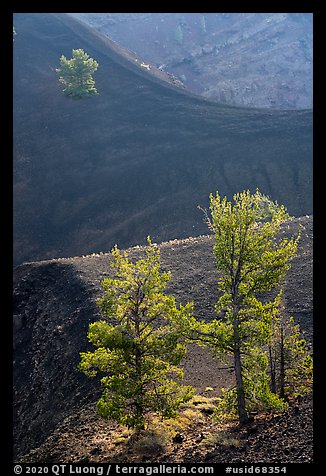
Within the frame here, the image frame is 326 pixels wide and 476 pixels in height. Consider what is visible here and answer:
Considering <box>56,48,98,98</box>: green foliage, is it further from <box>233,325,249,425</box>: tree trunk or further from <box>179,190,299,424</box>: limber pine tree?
<box>233,325,249,425</box>: tree trunk

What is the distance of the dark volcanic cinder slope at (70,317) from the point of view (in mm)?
22375

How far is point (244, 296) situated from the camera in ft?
56.9

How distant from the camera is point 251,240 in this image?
17.3 meters

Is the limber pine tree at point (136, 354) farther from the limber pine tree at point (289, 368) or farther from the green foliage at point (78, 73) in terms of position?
the green foliage at point (78, 73)

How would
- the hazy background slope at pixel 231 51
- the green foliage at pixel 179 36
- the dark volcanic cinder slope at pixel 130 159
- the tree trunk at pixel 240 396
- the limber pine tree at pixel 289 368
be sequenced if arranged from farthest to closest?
the green foliage at pixel 179 36, the hazy background slope at pixel 231 51, the dark volcanic cinder slope at pixel 130 159, the limber pine tree at pixel 289 368, the tree trunk at pixel 240 396

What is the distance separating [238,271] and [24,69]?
290 feet

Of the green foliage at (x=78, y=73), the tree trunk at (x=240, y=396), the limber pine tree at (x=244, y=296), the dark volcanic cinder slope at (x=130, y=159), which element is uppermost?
the green foliage at (x=78, y=73)

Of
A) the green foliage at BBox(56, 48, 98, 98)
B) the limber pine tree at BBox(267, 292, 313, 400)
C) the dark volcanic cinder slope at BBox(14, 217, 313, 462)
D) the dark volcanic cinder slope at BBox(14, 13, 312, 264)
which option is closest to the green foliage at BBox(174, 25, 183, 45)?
the dark volcanic cinder slope at BBox(14, 13, 312, 264)

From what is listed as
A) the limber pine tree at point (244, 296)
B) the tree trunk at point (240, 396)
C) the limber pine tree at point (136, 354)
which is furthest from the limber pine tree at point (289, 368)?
the limber pine tree at point (136, 354)

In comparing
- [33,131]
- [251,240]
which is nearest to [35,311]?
[251,240]

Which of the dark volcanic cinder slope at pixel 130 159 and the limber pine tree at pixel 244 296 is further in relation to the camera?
the dark volcanic cinder slope at pixel 130 159

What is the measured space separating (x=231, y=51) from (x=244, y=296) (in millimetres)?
148553

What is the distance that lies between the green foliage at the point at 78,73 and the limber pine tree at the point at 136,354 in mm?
Result: 69221
